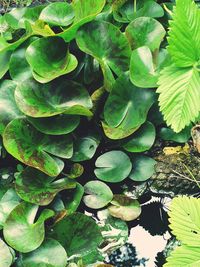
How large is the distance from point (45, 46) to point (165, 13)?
0.52 meters

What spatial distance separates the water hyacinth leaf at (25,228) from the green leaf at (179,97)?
1.43 ft

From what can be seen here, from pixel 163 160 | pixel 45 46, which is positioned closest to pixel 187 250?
pixel 163 160

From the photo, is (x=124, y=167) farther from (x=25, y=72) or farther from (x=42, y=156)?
(x=25, y=72)

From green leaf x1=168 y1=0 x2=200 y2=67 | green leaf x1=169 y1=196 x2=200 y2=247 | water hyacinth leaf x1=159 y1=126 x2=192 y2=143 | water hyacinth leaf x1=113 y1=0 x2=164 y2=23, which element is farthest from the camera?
water hyacinth leaf x1=113 y1=0 x2=164 y2=23

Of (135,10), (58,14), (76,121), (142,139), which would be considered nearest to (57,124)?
(76,121)

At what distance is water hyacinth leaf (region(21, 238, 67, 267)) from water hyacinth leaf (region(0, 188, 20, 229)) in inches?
5.5

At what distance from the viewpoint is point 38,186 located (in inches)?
59.4

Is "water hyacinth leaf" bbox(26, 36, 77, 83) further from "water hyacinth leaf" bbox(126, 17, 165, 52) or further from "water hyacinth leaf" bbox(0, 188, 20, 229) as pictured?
"water hyacinth leaf" bbox(0, 188, 20, 229)

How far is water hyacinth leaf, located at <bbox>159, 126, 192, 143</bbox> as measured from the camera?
1635 mm

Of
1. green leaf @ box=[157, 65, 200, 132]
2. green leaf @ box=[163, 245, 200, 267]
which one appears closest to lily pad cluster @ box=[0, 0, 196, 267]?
green leaf @ box=[157, 65, 200, 132]

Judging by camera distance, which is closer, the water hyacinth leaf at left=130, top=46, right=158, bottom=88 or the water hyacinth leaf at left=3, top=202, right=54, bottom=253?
the water hyacinth leaf at left=3, top=202, right=54, bottom=253

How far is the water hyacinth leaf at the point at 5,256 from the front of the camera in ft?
4.43

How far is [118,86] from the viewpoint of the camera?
5.21ft

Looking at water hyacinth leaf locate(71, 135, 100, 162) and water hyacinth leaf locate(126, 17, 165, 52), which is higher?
water hyacinth leaf locate(126, 17, 165, 52)
